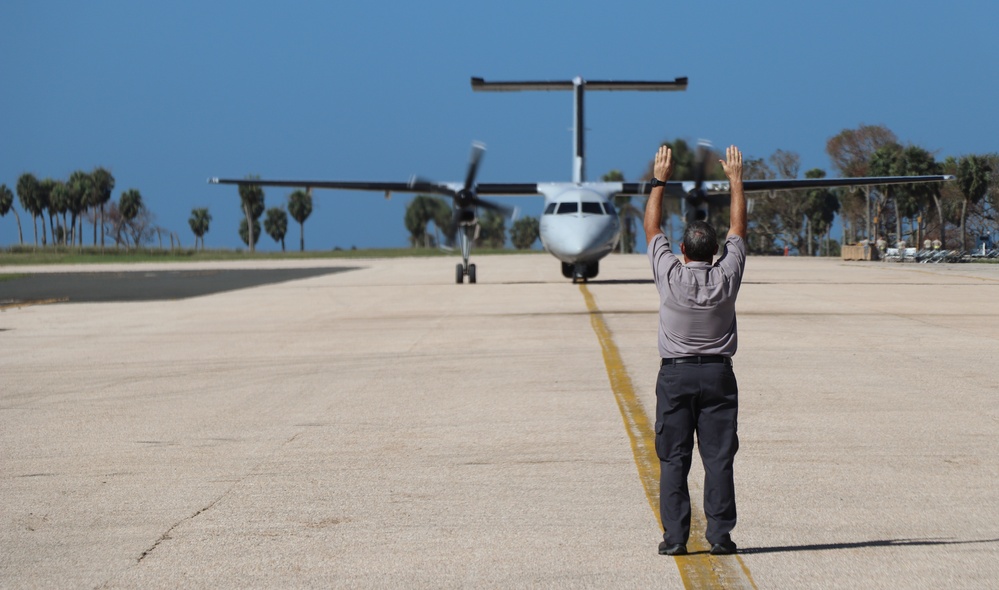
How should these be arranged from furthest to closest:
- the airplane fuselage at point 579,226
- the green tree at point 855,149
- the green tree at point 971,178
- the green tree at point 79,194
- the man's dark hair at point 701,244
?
the green tree at point 79,194 < the green tree at point 855,149 < the green tree at point 971,178 < the airplane fuselage at point 579,226 < the man's dark hair at point 701,244

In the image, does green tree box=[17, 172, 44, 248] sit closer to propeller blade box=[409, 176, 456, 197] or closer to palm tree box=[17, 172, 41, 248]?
palm tree box=[17, 172, 41, 248]

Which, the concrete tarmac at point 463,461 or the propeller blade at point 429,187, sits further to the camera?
the propeller blade at point 429,187

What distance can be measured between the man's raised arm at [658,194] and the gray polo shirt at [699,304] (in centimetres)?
28

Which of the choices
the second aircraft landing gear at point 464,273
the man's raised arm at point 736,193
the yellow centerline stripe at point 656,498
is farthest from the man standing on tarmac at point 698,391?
the second aircraft landing gear at point 464,273

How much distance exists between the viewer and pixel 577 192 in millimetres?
32188

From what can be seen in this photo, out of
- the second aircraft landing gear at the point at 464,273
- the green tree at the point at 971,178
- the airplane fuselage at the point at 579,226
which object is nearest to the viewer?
the airplane fuselage at the point at 579,226

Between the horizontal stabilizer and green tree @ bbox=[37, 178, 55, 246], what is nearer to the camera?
the horizontal stabilizer

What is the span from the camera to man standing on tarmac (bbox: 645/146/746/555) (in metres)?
6.04

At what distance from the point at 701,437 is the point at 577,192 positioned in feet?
86.3

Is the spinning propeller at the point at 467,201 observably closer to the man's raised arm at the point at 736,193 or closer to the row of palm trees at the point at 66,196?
the man's raised arm at the point at 736,193

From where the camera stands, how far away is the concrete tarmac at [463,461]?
19.8 ft

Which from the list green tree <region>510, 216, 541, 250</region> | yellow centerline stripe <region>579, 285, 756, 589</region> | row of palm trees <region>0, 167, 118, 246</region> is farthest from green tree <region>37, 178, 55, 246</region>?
yellow centerline stripe <region>579, 285, 756, 589</region>

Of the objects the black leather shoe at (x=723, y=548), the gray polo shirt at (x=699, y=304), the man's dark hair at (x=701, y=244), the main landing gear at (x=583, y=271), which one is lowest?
the black leather shoe at (x=723, y=548)

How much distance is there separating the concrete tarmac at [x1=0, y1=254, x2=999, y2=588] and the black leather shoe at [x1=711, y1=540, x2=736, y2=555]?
0.34 feet
